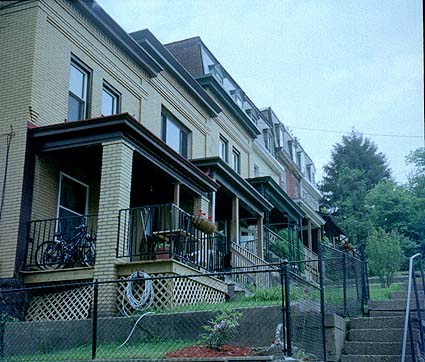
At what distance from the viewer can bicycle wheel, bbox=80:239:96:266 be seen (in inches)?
454

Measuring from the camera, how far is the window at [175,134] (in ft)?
57.5

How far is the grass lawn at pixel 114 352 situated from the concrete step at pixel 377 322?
2.90 metres

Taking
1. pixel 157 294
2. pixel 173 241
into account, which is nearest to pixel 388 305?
pixel 157 294

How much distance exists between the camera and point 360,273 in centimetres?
1142

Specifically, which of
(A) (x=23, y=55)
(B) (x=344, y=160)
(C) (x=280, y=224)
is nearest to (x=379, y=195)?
(C) (x=280, y=224)

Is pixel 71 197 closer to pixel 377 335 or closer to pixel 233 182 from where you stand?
pixel 233 182

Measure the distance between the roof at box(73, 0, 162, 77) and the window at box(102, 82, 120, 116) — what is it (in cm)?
120

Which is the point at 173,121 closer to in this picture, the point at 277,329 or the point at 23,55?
→ the point at 23,55

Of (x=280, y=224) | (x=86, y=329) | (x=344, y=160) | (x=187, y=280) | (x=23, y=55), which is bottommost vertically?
(x=86, y=329)

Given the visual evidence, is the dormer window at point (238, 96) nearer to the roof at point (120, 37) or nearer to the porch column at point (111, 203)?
the roof at point (120, 37)

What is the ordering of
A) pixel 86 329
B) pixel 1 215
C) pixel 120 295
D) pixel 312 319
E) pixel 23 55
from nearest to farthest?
pixel 312 319, pixel 86 329, pixel 120 295, pixel 1 215, pixel 23 55

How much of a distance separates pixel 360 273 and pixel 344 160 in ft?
132

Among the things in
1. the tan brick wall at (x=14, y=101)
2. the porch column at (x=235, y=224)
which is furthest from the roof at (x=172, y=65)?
the tan brick wall at (x=14, y=101)

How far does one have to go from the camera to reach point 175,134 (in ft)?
59.3
